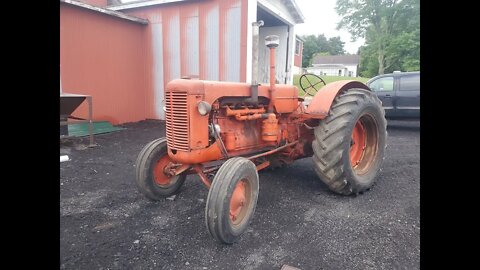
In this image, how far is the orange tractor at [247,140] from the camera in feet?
8.66

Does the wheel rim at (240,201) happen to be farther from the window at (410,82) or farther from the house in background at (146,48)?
the window at (410,82)

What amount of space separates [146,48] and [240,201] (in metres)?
7.71

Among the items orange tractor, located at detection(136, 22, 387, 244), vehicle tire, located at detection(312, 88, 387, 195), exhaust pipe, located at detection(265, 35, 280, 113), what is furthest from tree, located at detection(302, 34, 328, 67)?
exhaust pipe, located at detection(265, 35, 280, 113)

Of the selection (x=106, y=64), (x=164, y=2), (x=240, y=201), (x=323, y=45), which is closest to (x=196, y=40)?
(x=164, y=2)

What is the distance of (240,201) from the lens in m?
2.65

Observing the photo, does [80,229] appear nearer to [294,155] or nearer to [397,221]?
[294,155]

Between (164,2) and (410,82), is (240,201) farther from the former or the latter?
(164,2)

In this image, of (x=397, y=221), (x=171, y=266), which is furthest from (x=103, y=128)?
(x=397, y=221)

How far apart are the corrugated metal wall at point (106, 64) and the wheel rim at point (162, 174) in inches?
208

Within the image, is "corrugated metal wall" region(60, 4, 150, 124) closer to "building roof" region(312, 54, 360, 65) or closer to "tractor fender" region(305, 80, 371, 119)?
"tractor fender" region(305, 80, 371, 119)

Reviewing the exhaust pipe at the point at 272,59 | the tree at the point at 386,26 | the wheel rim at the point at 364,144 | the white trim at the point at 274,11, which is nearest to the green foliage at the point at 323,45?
the tree at the point at 386,26

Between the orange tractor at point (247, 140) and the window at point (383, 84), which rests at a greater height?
the window at point (383, 84)

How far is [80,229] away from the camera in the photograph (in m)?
2.78
